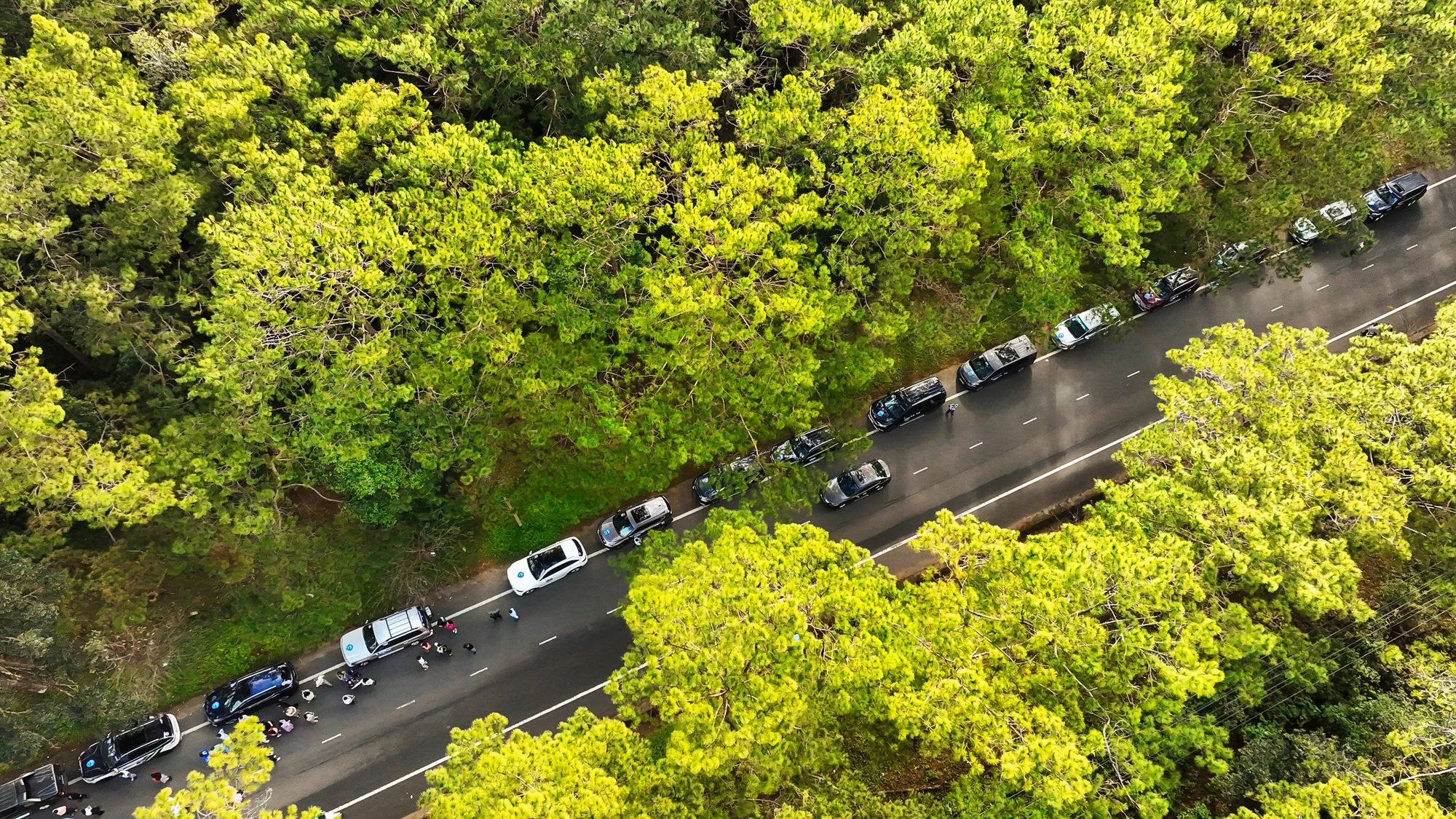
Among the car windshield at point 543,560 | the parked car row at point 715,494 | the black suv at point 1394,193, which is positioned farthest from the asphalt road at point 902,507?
the black suv at point 1394,193

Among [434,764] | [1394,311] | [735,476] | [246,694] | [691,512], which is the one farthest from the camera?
[1394,311]

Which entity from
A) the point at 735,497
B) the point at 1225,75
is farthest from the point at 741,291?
the point at 1225,75

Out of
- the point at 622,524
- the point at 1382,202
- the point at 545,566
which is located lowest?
the point at 1382,202

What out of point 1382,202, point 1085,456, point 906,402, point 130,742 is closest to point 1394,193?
point 1382,202

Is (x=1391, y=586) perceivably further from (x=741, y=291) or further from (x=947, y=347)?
(x=741, y=291)

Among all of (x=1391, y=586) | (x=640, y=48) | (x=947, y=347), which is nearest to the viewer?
(x=1391, y=586)

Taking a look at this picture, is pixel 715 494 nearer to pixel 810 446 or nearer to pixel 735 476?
pixel 735 476
